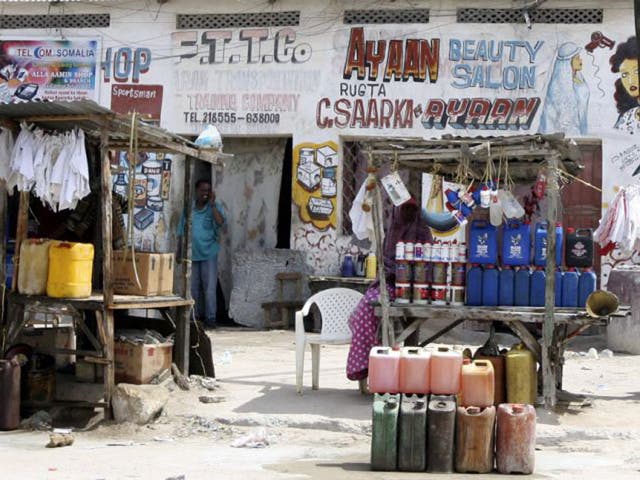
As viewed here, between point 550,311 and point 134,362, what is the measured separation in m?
3.85

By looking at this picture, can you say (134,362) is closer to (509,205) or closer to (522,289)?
(522,289)

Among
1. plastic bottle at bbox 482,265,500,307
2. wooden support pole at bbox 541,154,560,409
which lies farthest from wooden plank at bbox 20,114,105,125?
wooden support pole at bbox 541,154,560,409

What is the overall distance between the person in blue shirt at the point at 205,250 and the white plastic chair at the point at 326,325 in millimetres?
5750

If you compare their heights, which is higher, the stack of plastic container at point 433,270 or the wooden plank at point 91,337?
the stack of plastic container at point 433,270

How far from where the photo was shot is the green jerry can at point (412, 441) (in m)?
7.40

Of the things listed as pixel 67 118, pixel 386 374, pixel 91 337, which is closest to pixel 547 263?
pixel 386 374

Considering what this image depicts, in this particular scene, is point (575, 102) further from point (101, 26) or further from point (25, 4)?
point (25, 4)

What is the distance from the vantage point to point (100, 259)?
36.5ft

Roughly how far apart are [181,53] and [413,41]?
3678 mm

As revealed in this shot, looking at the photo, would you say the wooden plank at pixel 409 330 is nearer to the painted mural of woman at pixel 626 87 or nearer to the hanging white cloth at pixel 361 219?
the hanging white cloth at pixel 361 219

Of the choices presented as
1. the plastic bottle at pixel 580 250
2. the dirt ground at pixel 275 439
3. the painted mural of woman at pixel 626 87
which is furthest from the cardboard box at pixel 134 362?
the painted mural of woman at pixel 626 87

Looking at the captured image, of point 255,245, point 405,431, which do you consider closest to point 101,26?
point 255,245

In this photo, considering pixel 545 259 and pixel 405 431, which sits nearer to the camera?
pixel 405 431

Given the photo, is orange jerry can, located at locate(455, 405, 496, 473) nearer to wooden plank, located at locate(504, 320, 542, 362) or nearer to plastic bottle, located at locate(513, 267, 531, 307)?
wooden plank, located at locate(504, 320, 542, 362)
